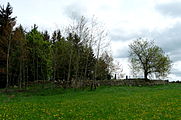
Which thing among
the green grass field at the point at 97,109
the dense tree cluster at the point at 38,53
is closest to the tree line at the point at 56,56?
the dense tree cluster at the point at 38,53

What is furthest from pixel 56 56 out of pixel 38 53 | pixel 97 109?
pixel 97 109

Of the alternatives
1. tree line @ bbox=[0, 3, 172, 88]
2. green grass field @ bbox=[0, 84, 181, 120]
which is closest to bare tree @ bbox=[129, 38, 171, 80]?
tree line @ bbox=[0, 3, 172, 88]

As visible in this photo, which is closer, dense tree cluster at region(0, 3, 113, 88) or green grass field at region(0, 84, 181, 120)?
green grass field at region(0, 84, 181, 120)

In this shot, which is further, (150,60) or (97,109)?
(150,60)

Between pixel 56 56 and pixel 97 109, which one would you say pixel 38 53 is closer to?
pixel 56 56

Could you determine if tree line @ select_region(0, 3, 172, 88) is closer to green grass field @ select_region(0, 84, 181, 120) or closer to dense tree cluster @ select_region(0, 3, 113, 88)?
dense tree cluster @ select_region(0, 3, 113, 88)

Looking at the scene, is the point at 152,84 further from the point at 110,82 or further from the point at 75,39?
the point at 75,39

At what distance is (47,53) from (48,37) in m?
28.0

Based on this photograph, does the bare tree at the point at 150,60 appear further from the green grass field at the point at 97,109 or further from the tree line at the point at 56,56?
the green grass field at the point at 97,109

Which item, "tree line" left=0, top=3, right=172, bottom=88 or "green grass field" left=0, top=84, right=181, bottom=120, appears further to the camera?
"tree line" left=0, top=3, right=172, bottom=88

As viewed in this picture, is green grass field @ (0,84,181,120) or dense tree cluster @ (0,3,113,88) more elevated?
dense tree cluster @ (0,3,113,88)

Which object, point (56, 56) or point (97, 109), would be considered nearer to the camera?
point (97, 109)

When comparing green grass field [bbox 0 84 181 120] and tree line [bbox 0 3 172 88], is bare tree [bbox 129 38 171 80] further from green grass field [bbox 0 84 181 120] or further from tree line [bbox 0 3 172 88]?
green grass field [bbox 0 84 181 120]

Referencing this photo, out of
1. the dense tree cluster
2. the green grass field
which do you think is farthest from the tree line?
the green grass field
